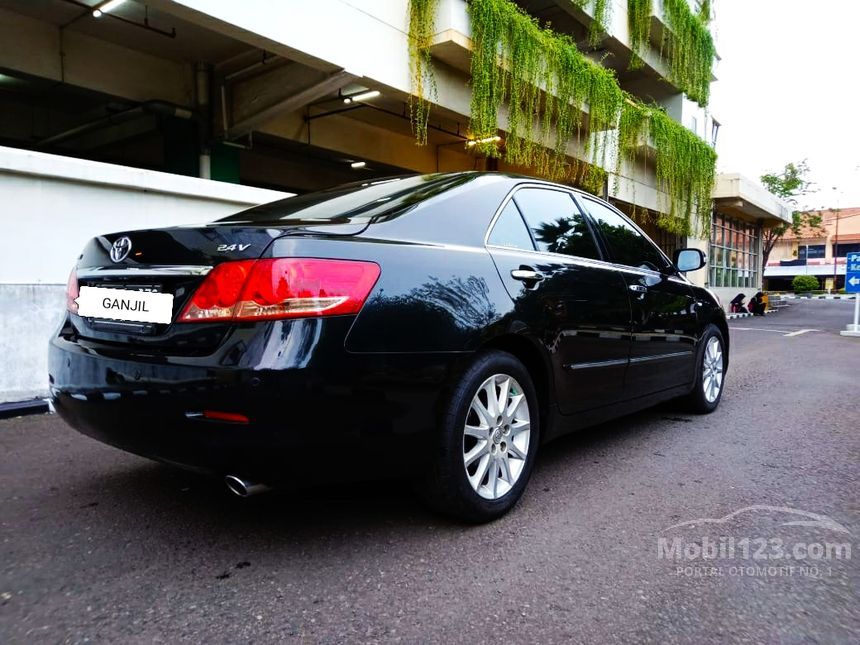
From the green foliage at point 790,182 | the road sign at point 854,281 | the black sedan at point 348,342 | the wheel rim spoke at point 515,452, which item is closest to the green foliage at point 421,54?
the black sedan at point 348,342

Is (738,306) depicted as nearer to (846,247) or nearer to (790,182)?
(790,182)

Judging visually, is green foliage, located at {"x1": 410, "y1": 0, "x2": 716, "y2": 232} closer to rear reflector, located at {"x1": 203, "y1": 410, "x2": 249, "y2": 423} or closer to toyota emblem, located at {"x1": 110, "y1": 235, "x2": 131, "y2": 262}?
toyota emblem, located at {"x1": 110, "y1": 235, "x2": 131, "y2": 262}

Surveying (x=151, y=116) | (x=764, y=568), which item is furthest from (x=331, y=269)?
(x=151, y=116)

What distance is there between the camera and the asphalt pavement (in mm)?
1845

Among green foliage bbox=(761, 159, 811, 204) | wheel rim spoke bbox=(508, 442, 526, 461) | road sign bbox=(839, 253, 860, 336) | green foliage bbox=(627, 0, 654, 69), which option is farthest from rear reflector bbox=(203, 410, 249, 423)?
green foliage bbox=(761, 159, 811, 204)

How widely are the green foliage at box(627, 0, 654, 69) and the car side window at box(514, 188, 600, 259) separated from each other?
1371cm

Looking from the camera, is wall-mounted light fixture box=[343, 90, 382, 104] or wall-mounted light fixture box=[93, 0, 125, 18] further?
wall-mounted light fixture box=[343, 90, 382, 104]

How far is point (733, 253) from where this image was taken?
25734 mm

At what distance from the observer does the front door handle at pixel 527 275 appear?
2754 millimetres

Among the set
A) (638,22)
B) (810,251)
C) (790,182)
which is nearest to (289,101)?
(638,22)

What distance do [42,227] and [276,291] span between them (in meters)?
4.00

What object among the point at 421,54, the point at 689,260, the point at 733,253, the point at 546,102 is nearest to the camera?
the point at 689,260

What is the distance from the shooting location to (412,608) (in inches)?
76.1

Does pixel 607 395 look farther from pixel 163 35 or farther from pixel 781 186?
pixel 781 186
